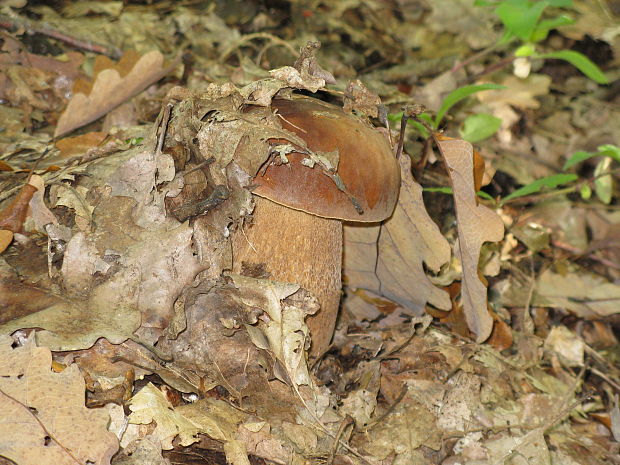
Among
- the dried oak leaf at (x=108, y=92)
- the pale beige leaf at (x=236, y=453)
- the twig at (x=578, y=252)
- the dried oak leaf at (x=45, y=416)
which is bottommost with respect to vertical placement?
the twig at (x=578, y=252)

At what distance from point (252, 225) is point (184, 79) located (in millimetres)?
1651

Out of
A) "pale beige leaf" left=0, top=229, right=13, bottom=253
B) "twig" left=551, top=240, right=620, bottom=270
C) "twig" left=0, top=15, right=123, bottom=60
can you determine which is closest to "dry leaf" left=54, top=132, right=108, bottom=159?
"pale beige leaf" left=0, top=229, right=13, bottom=253

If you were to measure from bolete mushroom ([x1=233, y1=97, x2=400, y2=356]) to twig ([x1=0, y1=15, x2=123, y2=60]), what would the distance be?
2011 millimetres

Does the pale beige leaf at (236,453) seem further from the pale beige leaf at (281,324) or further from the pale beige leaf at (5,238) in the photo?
the pale beige leaf at (5,238)

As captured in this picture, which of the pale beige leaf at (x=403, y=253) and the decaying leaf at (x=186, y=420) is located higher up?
the decaying leaf at (x=186, y=420)

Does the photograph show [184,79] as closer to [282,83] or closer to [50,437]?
[282,83]

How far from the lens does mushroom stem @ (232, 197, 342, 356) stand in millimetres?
2123

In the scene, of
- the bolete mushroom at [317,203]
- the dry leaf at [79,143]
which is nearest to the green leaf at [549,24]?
the bolete mushroom at [317,203]

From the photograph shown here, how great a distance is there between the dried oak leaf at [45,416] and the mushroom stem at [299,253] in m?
0.75

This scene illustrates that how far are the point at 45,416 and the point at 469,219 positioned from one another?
71.9 inches

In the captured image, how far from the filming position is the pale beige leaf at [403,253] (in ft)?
8.14

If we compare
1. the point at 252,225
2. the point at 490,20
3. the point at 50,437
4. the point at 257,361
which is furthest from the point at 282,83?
the point at 490,20

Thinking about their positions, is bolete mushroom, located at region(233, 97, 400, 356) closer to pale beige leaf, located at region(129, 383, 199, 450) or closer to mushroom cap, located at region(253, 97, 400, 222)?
mushroom cap, located at region(253, 97, 400, 222)

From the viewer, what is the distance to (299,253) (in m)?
2.20
